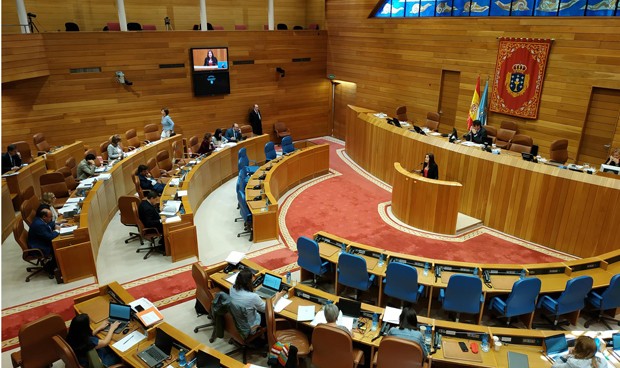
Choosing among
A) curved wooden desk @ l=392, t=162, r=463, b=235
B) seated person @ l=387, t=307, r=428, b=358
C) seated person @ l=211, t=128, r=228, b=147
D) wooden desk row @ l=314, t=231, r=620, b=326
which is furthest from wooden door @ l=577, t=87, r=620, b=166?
seated person @ l=211, t=128, r=228, b=147

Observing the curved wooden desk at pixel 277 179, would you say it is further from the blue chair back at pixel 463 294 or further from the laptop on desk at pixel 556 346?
the laptop on desk at pixel 556 346

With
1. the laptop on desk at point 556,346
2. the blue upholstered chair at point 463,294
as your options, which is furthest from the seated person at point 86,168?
the laptop on desk at point 556,346

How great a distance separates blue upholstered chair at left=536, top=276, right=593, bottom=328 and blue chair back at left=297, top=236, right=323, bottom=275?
3.22 metres

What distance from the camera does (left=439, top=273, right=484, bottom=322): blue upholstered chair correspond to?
6.05 metres

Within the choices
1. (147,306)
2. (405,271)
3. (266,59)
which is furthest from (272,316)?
(266,59)

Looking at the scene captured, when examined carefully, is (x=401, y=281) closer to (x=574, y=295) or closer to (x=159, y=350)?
(x=574, y=295)

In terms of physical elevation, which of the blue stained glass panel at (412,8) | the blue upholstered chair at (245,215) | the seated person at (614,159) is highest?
the blue stained glass panel at (412,8)

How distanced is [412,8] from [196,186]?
874cm

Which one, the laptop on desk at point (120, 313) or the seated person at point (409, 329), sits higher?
the seated person at point (409, 329)

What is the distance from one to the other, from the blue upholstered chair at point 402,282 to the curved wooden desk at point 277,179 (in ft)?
10.6

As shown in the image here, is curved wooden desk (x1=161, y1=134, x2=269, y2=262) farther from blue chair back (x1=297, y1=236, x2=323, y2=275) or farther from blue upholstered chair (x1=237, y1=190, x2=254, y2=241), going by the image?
blue chair back (x1=297, y1=236, x2=323, y2=275)

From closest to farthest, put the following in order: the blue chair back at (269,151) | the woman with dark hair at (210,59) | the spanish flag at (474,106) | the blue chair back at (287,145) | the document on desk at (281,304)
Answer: the document on desk at (281,304) < the blue chair back at (269,151) < the spanish flag at (474,106) < the blue chair back at (287,145) < the woman with dark hair at (210,59)

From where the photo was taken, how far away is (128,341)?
520 centimetres

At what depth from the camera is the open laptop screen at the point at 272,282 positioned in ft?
20.0
